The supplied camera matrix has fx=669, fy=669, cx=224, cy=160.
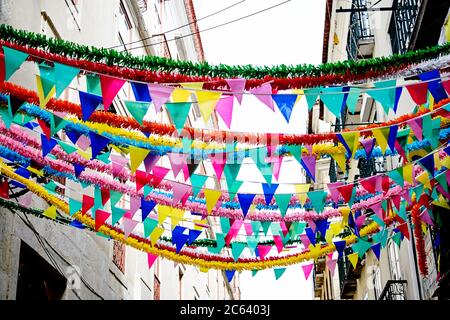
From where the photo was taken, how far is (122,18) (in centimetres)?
1424

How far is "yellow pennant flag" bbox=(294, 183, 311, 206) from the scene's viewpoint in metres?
7.22

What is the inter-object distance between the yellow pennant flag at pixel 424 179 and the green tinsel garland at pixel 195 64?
Result: 204cm

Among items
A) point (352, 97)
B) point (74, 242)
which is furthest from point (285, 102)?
point (74, 242)

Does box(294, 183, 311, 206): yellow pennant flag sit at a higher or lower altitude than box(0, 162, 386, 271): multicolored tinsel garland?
higher

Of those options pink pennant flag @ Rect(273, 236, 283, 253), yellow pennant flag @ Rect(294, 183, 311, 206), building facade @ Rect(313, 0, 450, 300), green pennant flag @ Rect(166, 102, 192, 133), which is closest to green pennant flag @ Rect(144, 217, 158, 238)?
pink pennant flag @ Rect(273, 236, 283, 253)

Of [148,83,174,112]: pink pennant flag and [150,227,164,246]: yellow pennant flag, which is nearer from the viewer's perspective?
[148,83,174,112]: pink pennant flag

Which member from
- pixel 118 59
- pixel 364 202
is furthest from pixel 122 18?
pixel 118 59

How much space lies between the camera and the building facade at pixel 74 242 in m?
7.54

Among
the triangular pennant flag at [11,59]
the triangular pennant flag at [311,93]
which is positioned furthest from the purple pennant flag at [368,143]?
the triangular pennant flag at [11,59]

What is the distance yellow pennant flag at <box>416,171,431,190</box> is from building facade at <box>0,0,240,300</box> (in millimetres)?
3429

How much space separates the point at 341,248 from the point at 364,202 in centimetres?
96

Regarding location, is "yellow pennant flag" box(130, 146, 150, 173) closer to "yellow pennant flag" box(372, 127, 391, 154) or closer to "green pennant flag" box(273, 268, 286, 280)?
"yellow pennant flag" box(372, 127, 391, 154)

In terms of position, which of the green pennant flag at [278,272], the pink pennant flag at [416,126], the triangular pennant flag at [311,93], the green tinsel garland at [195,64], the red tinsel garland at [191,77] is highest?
the green tinsel garland at [195,64]

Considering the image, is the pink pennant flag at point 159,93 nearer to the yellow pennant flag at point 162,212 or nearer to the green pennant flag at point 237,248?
the yellow pennant flag at point 162,212
